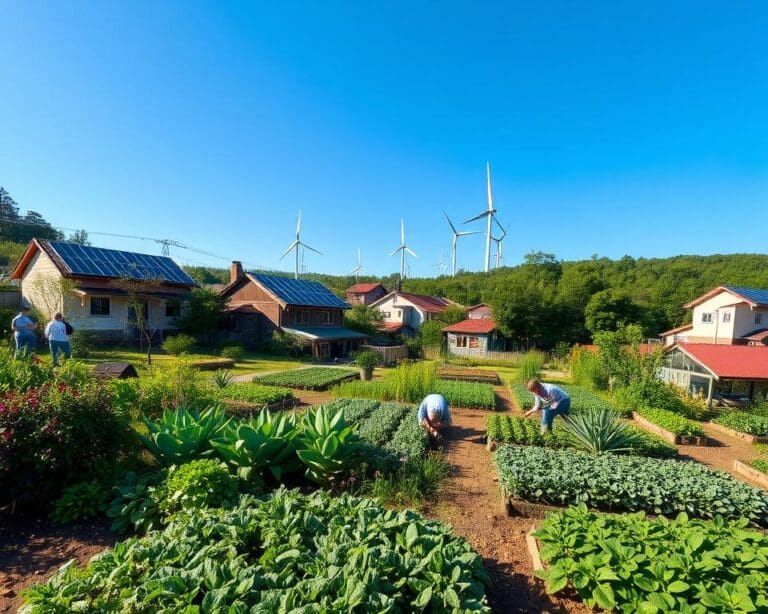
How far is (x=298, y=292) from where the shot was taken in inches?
1206

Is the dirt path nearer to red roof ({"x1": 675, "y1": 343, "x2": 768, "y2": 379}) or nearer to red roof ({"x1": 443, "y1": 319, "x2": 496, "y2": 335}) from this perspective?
red roof ({"x1": 675, "y1": 343, "x2": 768, "y2": 379})

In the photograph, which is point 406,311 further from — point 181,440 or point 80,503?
point 80,503

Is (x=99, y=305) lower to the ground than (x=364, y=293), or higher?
lower

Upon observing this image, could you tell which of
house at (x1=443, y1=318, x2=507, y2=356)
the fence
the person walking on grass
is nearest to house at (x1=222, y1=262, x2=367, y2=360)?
the fence

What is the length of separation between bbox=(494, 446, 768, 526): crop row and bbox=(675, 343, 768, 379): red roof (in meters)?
11.0

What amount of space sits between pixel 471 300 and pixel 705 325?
32.4 metres

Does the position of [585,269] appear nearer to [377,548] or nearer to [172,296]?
[172,296]

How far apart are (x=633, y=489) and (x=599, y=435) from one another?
8.40 feet

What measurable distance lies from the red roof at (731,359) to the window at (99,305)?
99.1 feet

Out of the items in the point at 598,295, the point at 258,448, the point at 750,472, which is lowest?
the point at 750,472

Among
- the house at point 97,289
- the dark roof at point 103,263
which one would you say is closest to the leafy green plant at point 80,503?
the house at point 97,289

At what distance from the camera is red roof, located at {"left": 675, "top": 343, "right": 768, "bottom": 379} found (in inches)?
543

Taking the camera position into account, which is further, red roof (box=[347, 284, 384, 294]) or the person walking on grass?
red roof (box=[347, 284, 384, 294])

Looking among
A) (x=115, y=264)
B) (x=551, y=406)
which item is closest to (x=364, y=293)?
(x=115, y=264)
